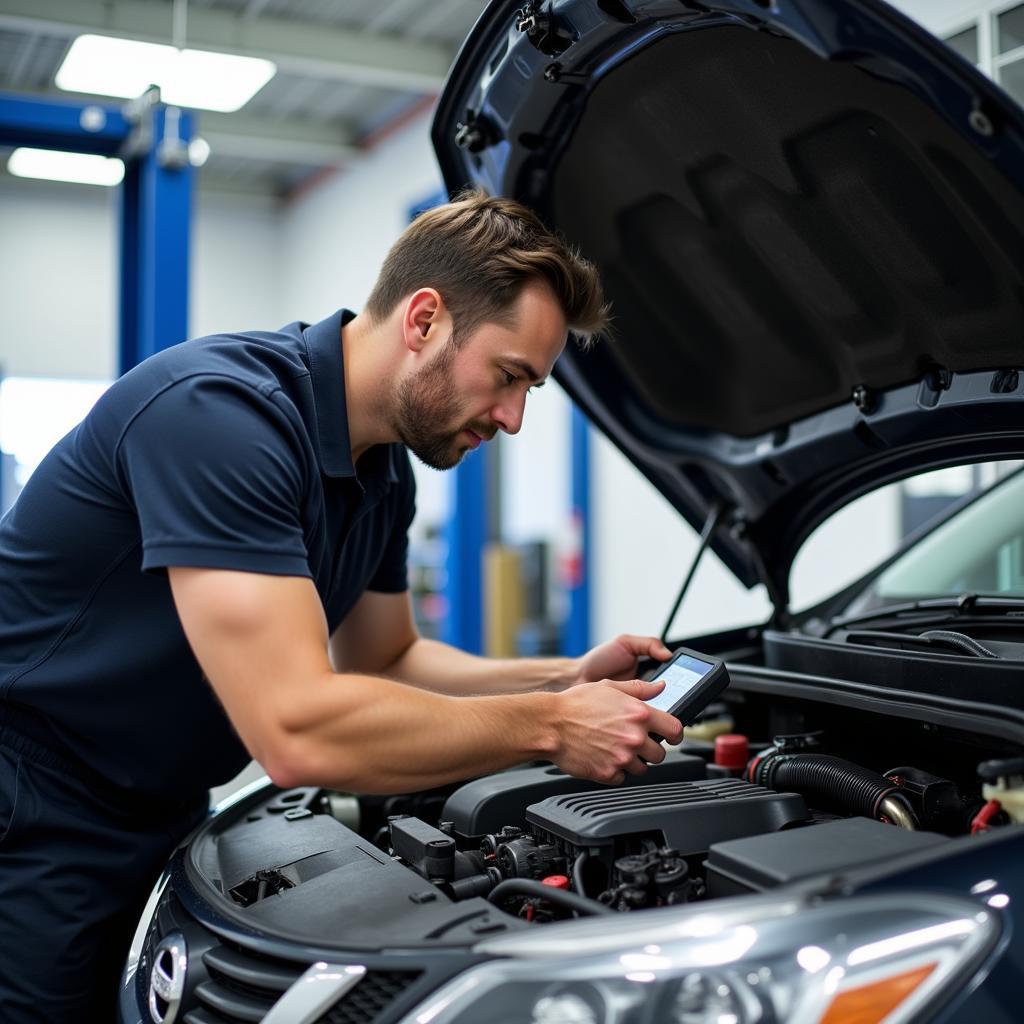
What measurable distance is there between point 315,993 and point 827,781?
75 centimetres

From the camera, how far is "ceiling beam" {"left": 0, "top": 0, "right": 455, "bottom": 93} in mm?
6562

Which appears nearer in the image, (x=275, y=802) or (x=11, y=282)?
(x=275, y=802)

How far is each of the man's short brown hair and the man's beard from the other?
0.18ft

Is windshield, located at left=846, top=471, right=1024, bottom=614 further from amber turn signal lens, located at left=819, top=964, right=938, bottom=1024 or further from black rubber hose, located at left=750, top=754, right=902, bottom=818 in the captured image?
amber turn signal lens, located at left=819, top=964, right=938, bottom=1024

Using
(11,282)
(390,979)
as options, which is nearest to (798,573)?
(390,979)

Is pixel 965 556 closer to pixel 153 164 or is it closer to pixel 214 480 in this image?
pixel 214 480

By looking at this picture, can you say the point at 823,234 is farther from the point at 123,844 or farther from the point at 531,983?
the point at 123,844

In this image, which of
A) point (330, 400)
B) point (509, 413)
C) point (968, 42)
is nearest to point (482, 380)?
point (509, 413)

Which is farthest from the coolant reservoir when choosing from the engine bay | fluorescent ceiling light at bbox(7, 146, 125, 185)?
fluorescent ceiling light at bbox(7, 146, 125, 185)

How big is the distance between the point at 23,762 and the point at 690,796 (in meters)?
0.95

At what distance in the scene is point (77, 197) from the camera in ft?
35.6

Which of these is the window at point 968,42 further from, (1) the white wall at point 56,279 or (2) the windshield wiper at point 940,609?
(1) the white wall at point 56,279

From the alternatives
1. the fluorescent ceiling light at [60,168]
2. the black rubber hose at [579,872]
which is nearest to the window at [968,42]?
the black rubber hose at [579,872]

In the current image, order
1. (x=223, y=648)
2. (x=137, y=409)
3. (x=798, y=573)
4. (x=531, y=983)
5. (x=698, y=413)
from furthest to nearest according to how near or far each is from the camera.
Answer: (x=798, y=573) < (x=698, y=413) < (x=137, y=409) < (x=223, y=648) < (x=531, y=983)
